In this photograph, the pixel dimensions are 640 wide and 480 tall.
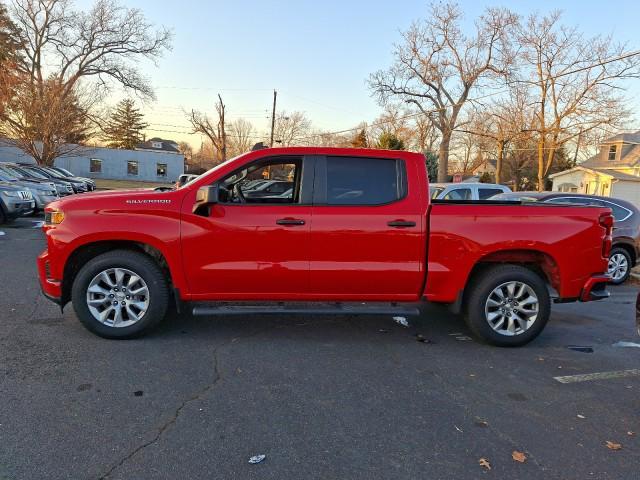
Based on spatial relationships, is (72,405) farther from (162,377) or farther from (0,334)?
(0,334)

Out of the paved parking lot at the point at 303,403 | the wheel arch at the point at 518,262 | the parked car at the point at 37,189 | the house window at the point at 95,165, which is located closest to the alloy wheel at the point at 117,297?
the paved parking lot at the point at 303,403

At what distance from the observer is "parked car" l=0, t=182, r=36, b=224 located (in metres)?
11.9

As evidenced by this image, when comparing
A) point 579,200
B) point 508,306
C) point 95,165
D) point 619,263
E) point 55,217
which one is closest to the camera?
point 55,217

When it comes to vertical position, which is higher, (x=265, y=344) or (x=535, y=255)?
(x=535, y=255)

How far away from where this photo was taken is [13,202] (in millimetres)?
12078

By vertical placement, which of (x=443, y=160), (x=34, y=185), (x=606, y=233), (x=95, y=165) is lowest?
(x=606, y=233)

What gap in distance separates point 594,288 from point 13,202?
44.1 ft

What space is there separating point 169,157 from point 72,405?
50.7 metres

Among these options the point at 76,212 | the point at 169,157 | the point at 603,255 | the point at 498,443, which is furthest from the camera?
the point at 169,157

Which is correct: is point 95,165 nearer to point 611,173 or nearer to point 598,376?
point 611,173

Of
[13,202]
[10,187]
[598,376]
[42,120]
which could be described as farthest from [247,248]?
[42,120]

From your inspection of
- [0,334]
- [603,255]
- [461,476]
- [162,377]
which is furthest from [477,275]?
[0,334]

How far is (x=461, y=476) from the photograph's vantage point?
2.59m

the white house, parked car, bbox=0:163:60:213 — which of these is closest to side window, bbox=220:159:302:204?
parked car, bbox=0:163:60:213
